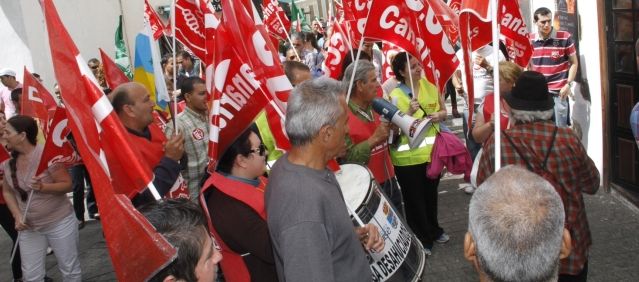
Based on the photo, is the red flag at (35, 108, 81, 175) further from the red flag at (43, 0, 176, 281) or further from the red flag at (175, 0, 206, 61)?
the red flag at (175, 0, 206, 61)

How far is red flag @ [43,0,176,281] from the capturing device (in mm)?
1798

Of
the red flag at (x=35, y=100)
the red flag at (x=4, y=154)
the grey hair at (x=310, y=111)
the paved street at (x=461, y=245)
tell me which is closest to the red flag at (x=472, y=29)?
the grey hair at (x=310, y=111)

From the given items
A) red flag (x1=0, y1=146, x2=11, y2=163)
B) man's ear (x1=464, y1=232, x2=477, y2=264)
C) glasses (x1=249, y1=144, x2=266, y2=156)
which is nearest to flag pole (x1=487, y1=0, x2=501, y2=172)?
man's ear (x1=464, y1=232, x2=477, y2=264)

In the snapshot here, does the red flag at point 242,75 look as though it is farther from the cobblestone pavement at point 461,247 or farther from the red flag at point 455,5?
the red flag at point 455,5

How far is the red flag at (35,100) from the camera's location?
16.3 ft

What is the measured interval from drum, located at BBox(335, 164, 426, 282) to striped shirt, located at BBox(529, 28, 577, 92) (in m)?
4.99

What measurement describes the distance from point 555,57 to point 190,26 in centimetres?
444

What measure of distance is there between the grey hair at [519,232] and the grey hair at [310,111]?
2.81 feet

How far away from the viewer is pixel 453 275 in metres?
4.93

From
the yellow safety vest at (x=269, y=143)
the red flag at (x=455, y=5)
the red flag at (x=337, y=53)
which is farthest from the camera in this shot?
the red flag at (x=337, y=53)

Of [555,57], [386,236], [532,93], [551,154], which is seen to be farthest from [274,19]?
[386,236]

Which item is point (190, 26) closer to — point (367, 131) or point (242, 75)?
point (367, 131)

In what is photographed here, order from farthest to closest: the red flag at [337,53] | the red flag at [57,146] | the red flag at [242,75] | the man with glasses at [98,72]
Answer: the man with glasses at [98,72], the red flag at [337,53], the red flag at [57,146], the red flag at [242,75]

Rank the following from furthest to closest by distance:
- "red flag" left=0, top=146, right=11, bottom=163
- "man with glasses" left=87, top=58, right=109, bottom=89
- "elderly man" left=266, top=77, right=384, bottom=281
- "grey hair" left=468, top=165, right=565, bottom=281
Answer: "man with glasses" left=87, top=58, right=109, bottom=89
"red flag" left=0, top=146, right=11, bottom=163
"elderly man" left=266, top=77, right=384, bottom=281
"grey hair" left=468, top=165, right=565, bottom=281
